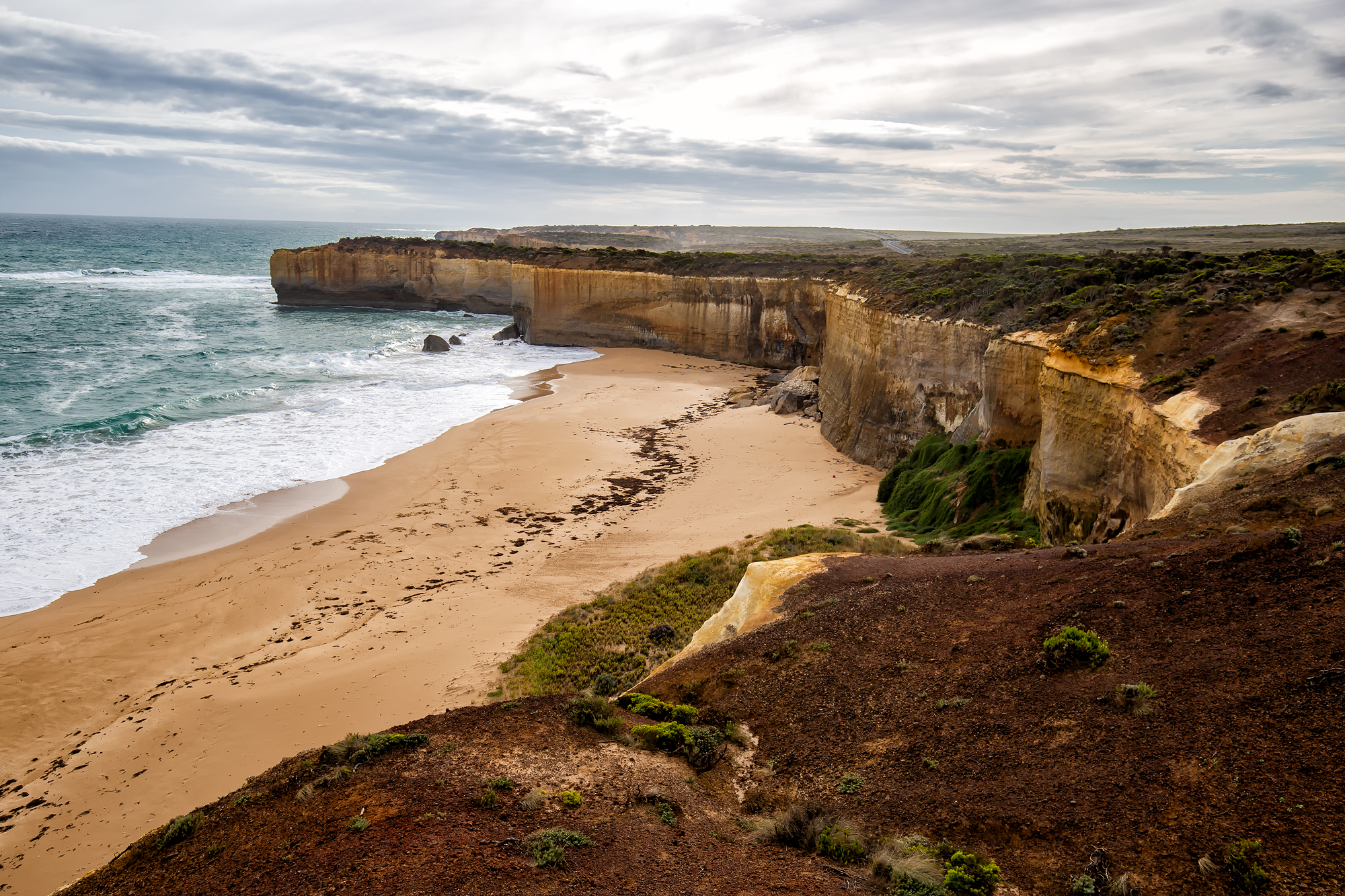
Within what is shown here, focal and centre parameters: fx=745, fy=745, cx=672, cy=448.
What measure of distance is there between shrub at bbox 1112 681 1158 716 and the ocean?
19836 millimetres

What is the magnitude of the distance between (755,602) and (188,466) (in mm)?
21218

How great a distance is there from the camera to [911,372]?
24562 millimetres

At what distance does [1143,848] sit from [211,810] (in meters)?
8.40

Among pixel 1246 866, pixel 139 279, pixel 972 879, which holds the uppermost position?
pixel 139 279

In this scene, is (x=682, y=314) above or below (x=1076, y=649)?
above

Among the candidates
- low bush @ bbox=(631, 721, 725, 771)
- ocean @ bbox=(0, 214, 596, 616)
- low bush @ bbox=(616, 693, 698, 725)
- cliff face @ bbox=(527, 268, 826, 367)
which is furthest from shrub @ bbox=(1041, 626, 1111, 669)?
cliff face @ bbox=(527, 268, 826, 367)

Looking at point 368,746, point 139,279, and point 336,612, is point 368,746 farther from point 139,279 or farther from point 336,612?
point 139,279

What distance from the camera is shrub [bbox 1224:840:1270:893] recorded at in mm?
4848

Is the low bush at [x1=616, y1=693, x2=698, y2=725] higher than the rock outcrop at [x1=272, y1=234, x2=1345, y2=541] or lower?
lower

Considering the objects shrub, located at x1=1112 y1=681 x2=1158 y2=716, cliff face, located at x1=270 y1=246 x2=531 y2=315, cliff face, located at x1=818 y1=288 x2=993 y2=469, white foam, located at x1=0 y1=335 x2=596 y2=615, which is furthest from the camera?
cliff face, located at x1=270 y1=246 x2=531 y2=315

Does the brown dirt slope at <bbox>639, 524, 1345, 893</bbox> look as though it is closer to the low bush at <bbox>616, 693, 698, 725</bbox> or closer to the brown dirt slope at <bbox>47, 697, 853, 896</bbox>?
the low bush at <bbox>616, 693, 698, 725</bbox>

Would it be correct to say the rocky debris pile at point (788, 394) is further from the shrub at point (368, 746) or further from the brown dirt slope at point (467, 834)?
the shrub at point (368, 746)

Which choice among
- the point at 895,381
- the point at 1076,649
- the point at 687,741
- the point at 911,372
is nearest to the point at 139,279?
the point at 895,381

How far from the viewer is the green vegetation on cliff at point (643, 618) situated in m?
12.7
